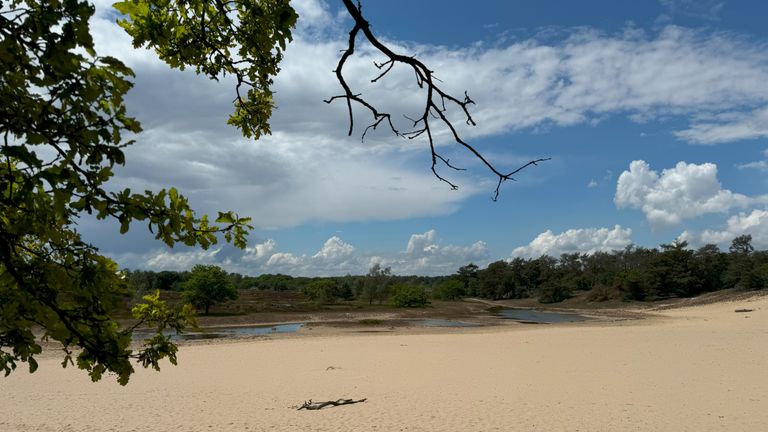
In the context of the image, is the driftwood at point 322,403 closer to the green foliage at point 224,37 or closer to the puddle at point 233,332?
the green foliage at point 224,37

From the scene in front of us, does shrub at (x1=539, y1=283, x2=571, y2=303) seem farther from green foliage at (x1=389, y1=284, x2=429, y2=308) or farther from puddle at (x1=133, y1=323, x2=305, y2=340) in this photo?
puddle at (x1=133, y1=323, x2=305, y2=340)

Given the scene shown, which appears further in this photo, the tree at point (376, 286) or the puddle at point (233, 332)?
the tree at point (376, 286)

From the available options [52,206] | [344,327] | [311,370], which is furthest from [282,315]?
[52,206]

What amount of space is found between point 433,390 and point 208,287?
4290 cm

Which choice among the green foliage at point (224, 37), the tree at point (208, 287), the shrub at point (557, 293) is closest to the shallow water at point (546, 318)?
the shrub at point (557, 293)

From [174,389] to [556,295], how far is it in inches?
2796

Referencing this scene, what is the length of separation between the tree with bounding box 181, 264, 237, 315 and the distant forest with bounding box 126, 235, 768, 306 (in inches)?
192

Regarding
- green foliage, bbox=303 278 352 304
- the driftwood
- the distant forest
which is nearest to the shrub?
the distant forest

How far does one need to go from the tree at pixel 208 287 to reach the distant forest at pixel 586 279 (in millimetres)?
4868

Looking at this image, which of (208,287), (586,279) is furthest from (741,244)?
(208,287)

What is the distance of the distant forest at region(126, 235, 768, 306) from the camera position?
207 ft

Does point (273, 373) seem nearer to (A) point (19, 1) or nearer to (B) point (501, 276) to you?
(A) point (19, 1)

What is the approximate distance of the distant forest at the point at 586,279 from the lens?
207 ft

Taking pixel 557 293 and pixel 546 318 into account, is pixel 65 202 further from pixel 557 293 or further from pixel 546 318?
pixel 557 293
